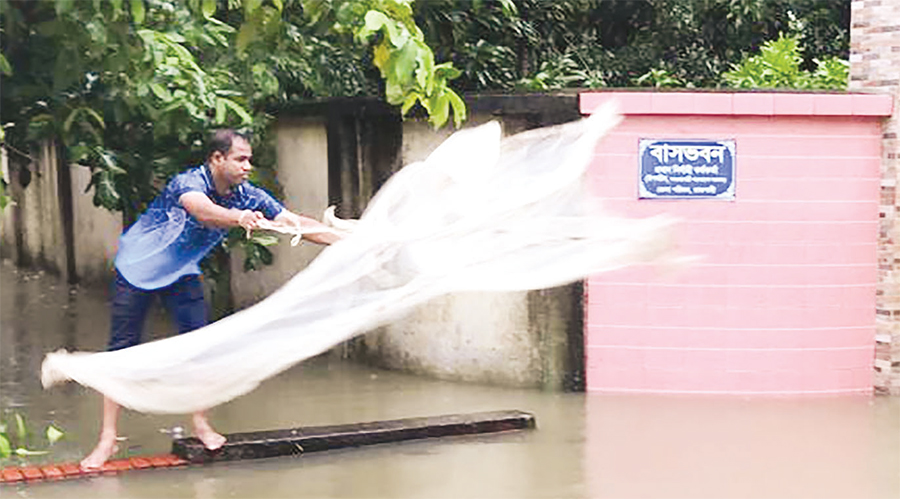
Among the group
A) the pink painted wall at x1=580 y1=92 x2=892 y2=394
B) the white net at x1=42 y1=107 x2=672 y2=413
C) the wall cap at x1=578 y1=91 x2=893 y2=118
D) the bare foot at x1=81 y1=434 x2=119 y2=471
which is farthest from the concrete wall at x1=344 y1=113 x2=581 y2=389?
the bare foot at x1=81 y1=434 x2=119 y2=471

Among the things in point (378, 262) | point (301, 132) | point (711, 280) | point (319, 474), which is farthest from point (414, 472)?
point (301, 132)

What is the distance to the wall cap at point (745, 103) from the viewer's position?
255 inches

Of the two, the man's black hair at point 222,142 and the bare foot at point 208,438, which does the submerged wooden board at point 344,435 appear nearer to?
the bare foot at point 208,438

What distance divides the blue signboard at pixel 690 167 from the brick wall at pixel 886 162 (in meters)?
0.87

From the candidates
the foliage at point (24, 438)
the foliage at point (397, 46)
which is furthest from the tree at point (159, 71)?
the foliage at point (24, 438)

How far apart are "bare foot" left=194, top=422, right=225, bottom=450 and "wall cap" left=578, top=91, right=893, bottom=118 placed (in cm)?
281

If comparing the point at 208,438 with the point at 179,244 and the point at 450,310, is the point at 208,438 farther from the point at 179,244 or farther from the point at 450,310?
the point at 450,310

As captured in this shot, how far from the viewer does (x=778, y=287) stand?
6.61 metres

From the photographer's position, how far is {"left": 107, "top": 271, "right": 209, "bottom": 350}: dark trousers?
5.23m

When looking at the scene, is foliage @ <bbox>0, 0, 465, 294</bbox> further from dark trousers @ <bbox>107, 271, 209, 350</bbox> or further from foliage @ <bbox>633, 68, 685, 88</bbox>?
foliage @ <bbox>633, 68, 685, 88</bbox>

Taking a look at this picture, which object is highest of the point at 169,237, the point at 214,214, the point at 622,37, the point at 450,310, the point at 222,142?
the point at 622,37

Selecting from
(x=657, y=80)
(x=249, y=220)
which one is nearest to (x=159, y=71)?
(x=249, y=220)

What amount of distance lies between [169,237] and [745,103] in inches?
126

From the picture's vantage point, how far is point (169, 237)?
17.1 feet
